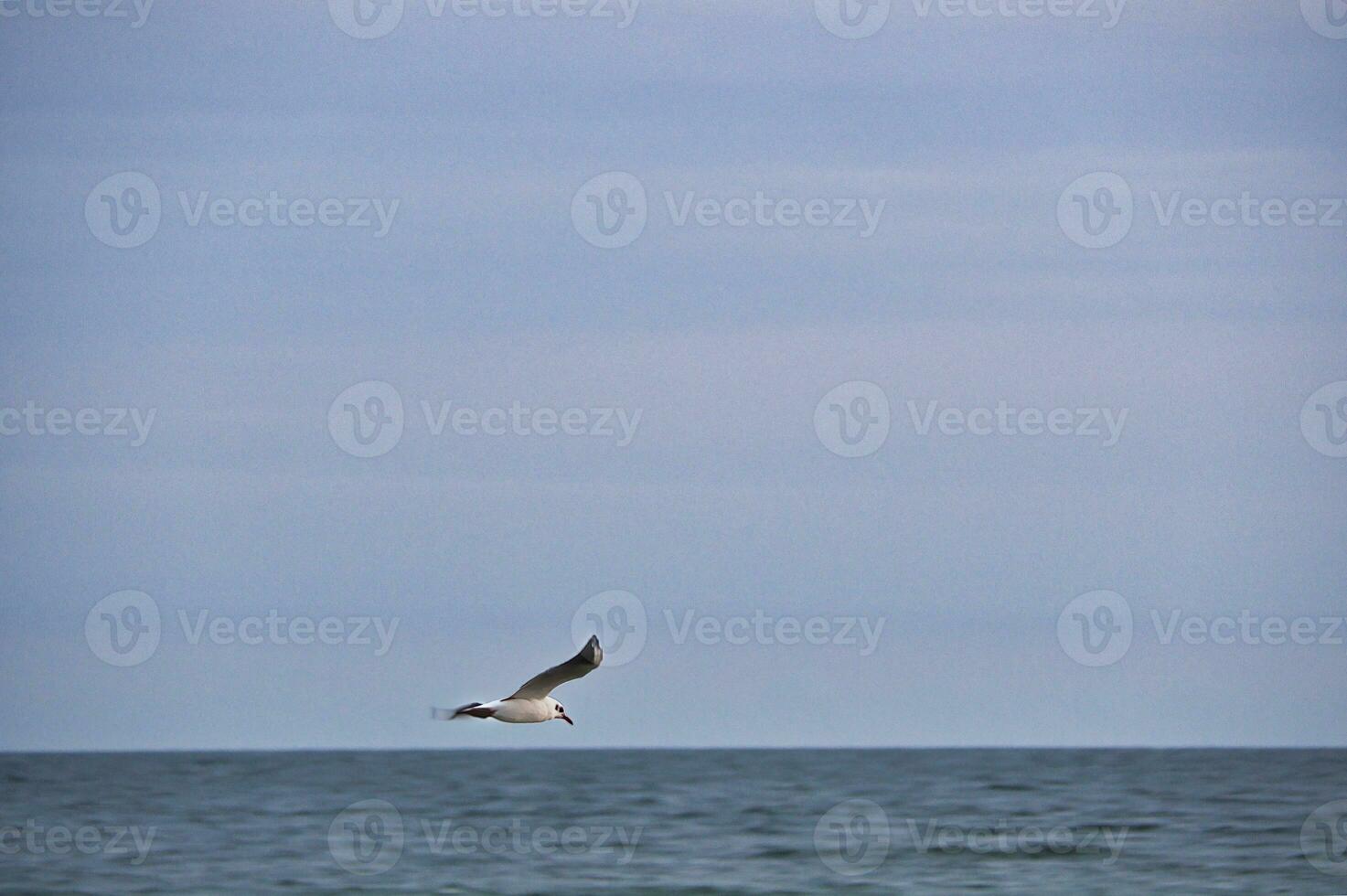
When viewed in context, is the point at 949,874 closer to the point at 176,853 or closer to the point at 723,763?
the point at 176,853

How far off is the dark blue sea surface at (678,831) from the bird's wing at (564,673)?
8392 mm

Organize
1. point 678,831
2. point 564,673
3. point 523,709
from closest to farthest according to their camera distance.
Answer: point 564,673 → point 523,709 → point 678,831

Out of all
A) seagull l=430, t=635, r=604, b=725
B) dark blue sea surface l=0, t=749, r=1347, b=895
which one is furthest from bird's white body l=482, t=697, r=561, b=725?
dark blue sea surface l=0, t=749, r=1347, b=895

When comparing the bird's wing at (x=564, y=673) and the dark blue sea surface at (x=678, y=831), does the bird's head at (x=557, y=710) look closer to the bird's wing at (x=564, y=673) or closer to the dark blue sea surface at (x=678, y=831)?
the bird's wing at (x=564, y=673)

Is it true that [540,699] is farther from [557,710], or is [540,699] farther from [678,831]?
[678,831]

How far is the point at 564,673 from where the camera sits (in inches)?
627

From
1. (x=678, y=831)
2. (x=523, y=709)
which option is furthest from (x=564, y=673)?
(x=678, y=831)

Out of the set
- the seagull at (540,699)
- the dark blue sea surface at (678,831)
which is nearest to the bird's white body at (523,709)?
the seagull at (540,699)

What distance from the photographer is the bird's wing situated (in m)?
15.2

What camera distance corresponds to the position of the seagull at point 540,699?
1522 centimetres

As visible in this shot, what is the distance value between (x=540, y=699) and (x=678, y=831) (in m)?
14.7

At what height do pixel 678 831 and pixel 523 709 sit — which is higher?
pixel 678 831

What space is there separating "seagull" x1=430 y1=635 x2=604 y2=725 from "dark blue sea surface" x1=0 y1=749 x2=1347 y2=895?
8187 mm

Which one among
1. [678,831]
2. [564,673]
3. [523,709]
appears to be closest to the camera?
[564,673]
